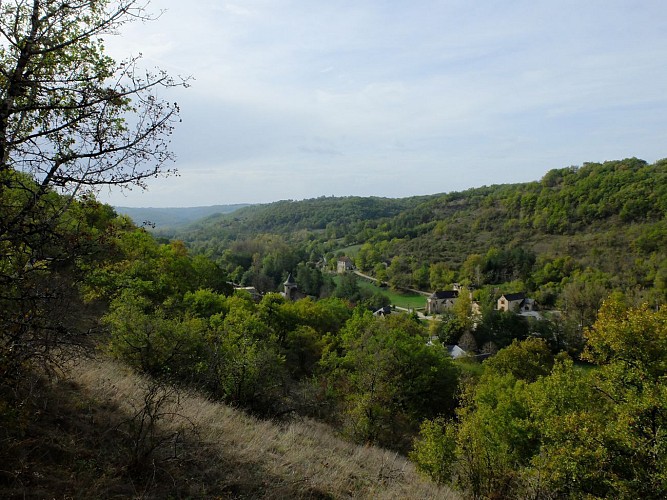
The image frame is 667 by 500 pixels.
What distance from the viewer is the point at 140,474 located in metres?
5.49

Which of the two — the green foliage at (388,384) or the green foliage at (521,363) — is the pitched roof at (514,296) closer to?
the green foliage at (521,363)

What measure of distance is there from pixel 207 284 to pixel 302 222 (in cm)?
13188

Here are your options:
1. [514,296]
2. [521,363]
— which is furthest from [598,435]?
[514,296]

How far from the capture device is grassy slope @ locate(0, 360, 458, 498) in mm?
4941

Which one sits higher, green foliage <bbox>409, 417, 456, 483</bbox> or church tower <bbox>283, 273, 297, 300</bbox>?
green foliage <bbox>409, 417, 456, 483</bbox>

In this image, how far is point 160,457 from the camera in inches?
235

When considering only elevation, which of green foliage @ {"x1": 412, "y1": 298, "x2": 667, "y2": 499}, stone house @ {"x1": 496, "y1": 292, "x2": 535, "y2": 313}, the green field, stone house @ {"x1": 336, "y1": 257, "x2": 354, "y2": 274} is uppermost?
green foliage @ {"x1": 412, "y1": 298, "x2": 667, "y2": 499}

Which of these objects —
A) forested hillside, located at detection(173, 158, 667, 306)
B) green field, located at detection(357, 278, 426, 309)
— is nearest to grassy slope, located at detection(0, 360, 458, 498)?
green field, located at detection(357, 278, 426, 309)

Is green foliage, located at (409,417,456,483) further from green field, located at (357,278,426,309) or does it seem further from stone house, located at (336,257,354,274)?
stone house, located at (336,257,354,274)

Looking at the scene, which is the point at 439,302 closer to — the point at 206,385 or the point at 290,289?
the point at 290,289

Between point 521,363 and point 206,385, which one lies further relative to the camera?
point 521,363

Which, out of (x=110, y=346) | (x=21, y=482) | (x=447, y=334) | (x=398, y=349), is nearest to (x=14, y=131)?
(x=21, y=482)

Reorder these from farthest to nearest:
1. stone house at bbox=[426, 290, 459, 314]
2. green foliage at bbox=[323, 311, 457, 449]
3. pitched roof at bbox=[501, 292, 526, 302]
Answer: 1. stone house at bbox=[426, 290, 459, 314]
2. pitched roof at bbox=[501, 292, 526, 302]
3. green foliage at bbox=[323, 311, 457, 449]

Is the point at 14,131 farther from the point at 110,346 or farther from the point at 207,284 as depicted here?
the point at 207,284
